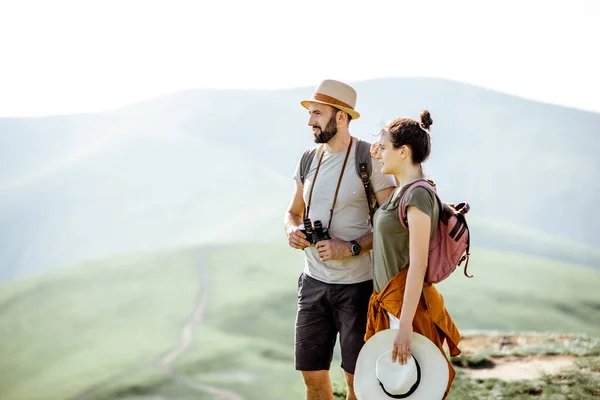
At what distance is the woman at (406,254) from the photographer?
247 centimetres

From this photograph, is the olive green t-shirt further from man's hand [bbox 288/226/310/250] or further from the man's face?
the man's face

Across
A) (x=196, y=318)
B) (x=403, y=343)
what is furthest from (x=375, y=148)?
(x=196, y=318)

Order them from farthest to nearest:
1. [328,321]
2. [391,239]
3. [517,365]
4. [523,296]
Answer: [523,296], [517,365], [328,321], [391,239]

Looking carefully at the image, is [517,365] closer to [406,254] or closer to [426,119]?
[406,254]

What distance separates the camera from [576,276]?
30.2 feet

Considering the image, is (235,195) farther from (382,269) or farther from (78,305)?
(382,269)

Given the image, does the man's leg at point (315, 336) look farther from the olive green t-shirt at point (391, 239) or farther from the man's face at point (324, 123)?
the man's face at point (324, 123)

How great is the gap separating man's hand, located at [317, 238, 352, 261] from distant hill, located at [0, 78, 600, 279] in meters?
7.42

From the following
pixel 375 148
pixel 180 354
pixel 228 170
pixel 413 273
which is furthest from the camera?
pixel 228 170

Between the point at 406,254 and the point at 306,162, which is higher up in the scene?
the point at 306,162

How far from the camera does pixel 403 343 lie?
2.48 m

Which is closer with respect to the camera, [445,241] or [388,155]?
[445,241]

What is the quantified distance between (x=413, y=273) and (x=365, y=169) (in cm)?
74

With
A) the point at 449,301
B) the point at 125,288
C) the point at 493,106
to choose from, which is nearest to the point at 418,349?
the point at 449,301
